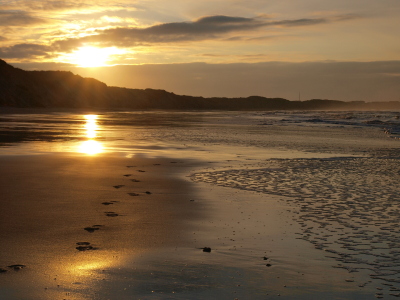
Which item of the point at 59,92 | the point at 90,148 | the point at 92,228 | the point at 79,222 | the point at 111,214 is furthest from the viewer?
the point at 59,92

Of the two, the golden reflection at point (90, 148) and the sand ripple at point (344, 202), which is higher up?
the golden reflection at point (90, 148)

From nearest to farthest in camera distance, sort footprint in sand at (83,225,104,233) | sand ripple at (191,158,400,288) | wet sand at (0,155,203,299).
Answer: wet sand at (0,155,203,299)
sand ripple at (191,158,400,288)
footprint in sand at (83,225,104,233)

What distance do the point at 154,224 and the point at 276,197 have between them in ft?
9.02

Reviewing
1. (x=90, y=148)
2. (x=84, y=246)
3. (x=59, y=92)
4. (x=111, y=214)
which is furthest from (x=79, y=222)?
(x=59, y=92)

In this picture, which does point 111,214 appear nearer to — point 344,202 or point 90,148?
point 344,202

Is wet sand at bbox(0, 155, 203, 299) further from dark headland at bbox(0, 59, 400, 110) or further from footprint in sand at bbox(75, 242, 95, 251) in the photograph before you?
dark headland at bbox(0, 59, 400, 110)

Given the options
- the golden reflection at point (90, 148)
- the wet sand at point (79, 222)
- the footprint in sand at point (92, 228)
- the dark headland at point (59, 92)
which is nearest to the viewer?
the wet sand at point (79, 222)

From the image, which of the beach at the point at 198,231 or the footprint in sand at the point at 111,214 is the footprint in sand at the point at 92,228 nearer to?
the beach at the point at 198,231

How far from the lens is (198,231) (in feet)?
20.6

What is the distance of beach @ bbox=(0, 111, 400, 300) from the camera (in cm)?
436

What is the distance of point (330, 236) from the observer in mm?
6016

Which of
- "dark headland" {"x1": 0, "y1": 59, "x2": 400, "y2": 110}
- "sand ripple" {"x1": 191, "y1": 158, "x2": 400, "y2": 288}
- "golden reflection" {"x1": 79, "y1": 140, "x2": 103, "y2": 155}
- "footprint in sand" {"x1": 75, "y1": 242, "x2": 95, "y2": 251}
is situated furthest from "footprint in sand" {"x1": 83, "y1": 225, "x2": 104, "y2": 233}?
"dark headland" {"x1": 0, "y1": 59, "x2": 400, "y2": 110}

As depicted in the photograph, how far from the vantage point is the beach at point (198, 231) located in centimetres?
436

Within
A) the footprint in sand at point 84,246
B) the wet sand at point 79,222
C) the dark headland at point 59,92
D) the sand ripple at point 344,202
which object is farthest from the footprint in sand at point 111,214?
the dark headland at point 59,92
